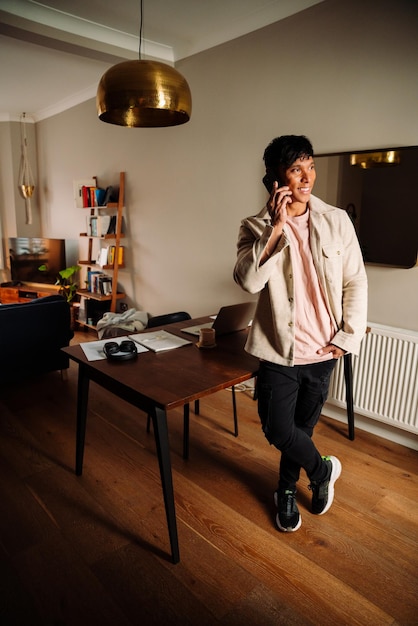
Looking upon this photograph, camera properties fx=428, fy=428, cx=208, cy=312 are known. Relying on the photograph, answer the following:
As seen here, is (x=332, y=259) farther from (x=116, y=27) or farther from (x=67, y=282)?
(x=67, y=282)

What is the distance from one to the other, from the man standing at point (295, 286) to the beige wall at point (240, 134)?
99 centimetres

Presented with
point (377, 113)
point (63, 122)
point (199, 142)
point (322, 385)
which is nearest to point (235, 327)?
point (322, 385)

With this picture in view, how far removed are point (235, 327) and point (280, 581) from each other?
1.15 meters

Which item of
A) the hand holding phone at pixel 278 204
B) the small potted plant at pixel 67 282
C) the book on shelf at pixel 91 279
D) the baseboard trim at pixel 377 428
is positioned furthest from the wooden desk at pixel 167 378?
the small potted plant at pixel 67 282

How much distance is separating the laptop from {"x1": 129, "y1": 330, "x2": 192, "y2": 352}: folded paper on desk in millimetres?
124

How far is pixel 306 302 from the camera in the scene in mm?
1661

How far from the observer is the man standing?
61.6 inches

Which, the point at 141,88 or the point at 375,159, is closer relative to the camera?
the point at 141,88

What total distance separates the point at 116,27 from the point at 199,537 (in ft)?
11.1

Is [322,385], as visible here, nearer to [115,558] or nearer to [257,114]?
[115,558]

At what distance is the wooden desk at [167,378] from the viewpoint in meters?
1.51

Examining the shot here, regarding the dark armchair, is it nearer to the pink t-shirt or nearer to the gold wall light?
the pink t-shirt

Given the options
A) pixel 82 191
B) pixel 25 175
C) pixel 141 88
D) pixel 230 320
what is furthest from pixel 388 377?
pixel 25 175

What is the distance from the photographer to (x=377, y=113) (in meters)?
2.41
